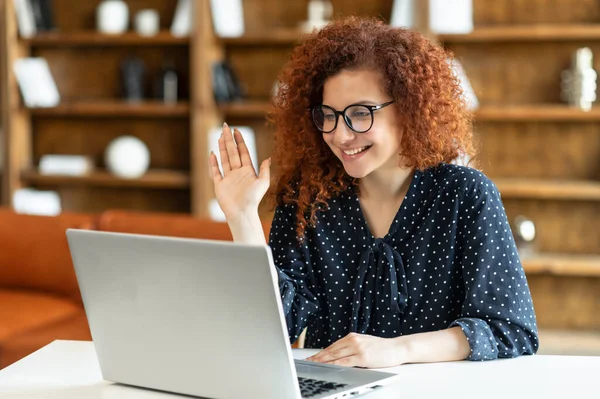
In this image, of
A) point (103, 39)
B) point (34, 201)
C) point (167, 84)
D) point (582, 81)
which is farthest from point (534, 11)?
point (34, 201)

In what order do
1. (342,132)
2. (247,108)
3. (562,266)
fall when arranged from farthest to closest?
(247,108) < (562,266) < (342,132)

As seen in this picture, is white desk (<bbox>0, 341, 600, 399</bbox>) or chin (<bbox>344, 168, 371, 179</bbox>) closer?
white desk (<bbox>0, 341, 600, 399</bbox>)

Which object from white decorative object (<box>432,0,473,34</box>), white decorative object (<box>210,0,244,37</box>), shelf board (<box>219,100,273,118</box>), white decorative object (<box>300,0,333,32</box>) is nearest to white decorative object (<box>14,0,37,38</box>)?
white decorative object (<box>210,0,244,37</box>)

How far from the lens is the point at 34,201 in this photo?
417 centimetres

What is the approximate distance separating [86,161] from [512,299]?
10.2ft

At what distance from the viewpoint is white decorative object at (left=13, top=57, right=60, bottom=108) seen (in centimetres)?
411

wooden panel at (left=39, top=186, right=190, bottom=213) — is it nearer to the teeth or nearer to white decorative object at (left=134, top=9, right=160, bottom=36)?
white decorative object at (left=134, top=9, right=160, bottom=36)

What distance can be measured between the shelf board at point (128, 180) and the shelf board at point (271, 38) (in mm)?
712

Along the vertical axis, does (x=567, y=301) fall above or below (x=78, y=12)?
below

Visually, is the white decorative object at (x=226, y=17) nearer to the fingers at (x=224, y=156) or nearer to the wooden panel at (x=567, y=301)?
the wooden panel at (x=567, y=301)

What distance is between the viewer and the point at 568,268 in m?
3.62

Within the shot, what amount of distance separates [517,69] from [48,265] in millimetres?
2286

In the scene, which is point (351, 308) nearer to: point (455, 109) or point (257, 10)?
point (455, 109)

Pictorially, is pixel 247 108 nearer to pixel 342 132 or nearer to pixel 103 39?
pixel 103 39
